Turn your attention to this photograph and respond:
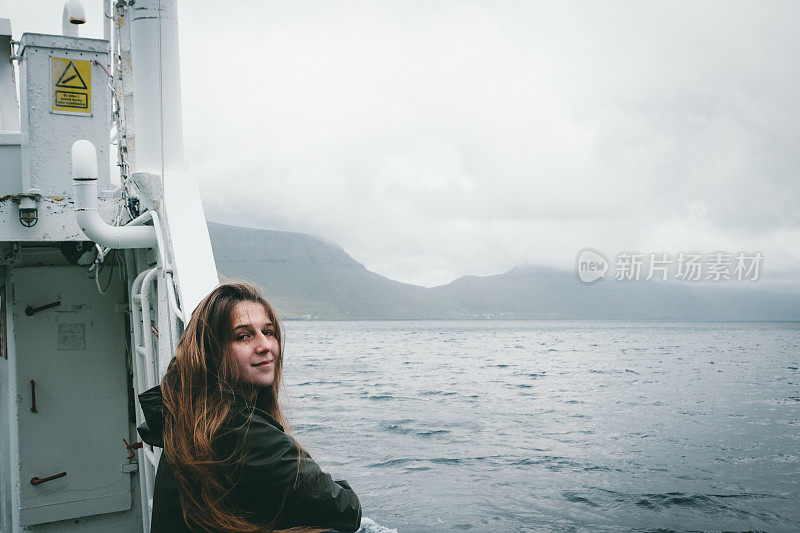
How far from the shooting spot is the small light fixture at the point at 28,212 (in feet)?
12.0

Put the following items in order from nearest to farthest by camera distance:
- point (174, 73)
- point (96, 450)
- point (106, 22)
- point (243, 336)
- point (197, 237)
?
point (243, 336) < point (197, 237) < point (174, 73) < point (106, 22) < point (96, 450)

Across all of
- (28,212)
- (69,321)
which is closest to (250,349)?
(28,212)

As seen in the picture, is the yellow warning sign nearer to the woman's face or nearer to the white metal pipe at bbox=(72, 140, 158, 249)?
the white metal pipe at bbox=(72, 140, 158, 249)

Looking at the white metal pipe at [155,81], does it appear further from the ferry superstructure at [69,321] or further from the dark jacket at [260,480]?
the dark jacket at [260,480]

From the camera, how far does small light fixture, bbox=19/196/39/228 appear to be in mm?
3670

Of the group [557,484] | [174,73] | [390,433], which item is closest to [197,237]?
[174,73]

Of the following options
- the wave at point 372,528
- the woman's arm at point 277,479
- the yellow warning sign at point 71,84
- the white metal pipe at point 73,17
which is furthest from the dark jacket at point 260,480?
the wave at point 372,528

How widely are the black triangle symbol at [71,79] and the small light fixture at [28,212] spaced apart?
163cm

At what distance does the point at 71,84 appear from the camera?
490 centimetres

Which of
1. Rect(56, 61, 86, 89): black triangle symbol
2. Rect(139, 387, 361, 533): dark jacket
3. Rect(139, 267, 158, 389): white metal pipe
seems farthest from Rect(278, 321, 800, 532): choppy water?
Rect(56, 61, 86, 89): black triangle symbol

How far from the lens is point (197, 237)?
127 inches

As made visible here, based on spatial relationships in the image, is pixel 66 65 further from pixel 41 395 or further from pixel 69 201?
pixel 41 395

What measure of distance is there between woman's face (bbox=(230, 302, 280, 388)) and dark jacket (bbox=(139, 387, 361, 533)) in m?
0.13

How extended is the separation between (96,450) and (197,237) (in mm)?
2493
